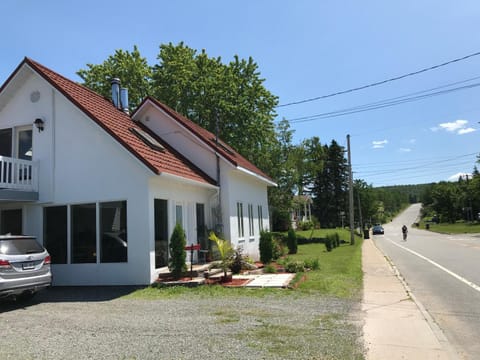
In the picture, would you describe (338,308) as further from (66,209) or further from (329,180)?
(329,180)

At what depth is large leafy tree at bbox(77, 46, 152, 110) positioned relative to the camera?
3025 cm

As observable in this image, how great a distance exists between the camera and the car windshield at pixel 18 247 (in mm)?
9071

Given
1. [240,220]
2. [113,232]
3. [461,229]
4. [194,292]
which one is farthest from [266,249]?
[461,229]

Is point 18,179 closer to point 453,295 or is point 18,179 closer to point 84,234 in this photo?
point 84,234

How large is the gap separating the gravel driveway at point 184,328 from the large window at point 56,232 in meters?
2.87

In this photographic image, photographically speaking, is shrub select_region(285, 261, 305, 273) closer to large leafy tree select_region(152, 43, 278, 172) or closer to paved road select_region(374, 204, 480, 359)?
paved road select_region(374, 204, 480, 359)

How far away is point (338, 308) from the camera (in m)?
8.47

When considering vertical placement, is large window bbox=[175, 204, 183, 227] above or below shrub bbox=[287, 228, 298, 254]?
above

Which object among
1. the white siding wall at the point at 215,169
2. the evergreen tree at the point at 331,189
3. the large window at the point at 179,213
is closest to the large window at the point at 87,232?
the large window at the point at 179,213

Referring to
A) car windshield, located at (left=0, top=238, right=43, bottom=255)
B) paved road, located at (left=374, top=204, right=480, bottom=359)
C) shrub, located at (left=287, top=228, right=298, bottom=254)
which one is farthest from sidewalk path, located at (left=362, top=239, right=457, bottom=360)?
shrub, located at (left=287, top=228, right=298, bottom=254)

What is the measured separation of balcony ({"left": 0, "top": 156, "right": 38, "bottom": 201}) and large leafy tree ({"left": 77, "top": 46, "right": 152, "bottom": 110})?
1824cm

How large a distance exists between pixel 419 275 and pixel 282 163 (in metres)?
27.7

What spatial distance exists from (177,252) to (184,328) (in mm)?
5121

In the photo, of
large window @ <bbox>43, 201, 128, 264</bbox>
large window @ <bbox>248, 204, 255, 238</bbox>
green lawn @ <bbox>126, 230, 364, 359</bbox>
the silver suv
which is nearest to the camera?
green lawn @ <bbox>126, 230, 364, 359</bbox>
